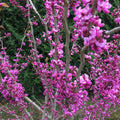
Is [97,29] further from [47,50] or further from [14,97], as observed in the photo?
[47,50]

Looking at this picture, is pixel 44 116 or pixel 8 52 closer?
pixel 44 116

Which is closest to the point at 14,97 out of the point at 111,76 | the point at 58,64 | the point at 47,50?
the point at 58,64

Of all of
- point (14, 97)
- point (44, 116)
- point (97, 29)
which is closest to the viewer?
point (97, 29)

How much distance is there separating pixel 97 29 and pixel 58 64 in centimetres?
86

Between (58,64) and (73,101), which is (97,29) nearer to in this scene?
(58,64)

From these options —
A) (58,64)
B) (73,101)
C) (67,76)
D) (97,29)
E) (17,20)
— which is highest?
(17,20)

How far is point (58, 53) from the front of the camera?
1924 mm

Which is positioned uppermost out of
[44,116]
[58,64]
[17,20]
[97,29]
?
[17,20]

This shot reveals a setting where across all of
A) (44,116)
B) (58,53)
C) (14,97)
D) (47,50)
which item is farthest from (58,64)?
(47,50)

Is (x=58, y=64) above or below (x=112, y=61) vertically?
above

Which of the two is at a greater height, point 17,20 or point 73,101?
point 17,20

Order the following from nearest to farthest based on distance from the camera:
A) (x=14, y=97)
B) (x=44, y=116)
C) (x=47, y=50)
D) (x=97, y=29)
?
(x=97, y=29)
(x=14, y=97)
(x=44, y=116)
(x=47, y=50)

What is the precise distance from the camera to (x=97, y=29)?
1096 millimetres

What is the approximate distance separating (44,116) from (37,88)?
2920 mm
